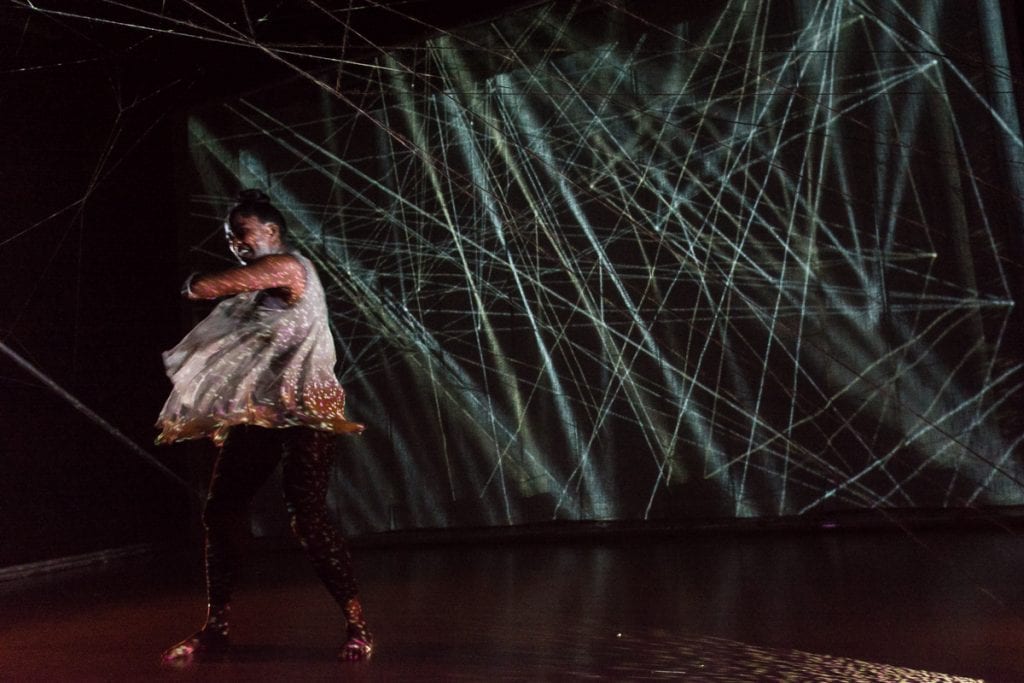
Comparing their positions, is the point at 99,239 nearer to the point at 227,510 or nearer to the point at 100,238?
the point at 100,238

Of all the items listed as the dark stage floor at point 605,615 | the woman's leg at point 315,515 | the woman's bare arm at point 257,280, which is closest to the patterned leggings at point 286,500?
the woman's leg at point 315,515

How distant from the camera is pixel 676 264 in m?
4.00

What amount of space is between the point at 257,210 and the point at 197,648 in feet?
2.76

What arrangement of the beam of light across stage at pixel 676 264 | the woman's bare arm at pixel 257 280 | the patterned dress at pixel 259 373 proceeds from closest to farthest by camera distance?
the woman's bare arm at pixel 257 280, the patterned dress at pixel 259 373, the beam of light across stage at pixel 676 264

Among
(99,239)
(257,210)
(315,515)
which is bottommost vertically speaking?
(315,515)

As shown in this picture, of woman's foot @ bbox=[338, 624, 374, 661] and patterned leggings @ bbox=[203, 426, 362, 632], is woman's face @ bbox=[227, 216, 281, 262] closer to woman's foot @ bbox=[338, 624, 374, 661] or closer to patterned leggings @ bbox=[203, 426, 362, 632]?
patterned leggings @ bbox=[203, 426, 362, 632]

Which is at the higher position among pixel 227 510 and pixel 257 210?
pixel 257 210

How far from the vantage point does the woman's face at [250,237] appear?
2176mm

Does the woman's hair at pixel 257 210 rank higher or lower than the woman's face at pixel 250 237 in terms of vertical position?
higher

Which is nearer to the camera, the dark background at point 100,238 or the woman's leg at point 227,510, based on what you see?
the woman's leg at point 227,510

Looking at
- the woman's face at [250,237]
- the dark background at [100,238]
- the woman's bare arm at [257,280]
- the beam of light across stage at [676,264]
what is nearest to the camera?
the woman's bare arm at [257,280]

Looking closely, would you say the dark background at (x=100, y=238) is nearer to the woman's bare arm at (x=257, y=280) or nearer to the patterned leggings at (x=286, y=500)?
the woman's bare arm at (x=257, y=280)

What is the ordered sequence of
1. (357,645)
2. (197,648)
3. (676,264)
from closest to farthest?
(357,645), (197,648), (676,264)

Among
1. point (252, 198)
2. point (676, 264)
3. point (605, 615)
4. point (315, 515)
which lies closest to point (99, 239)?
point (676, 264)
